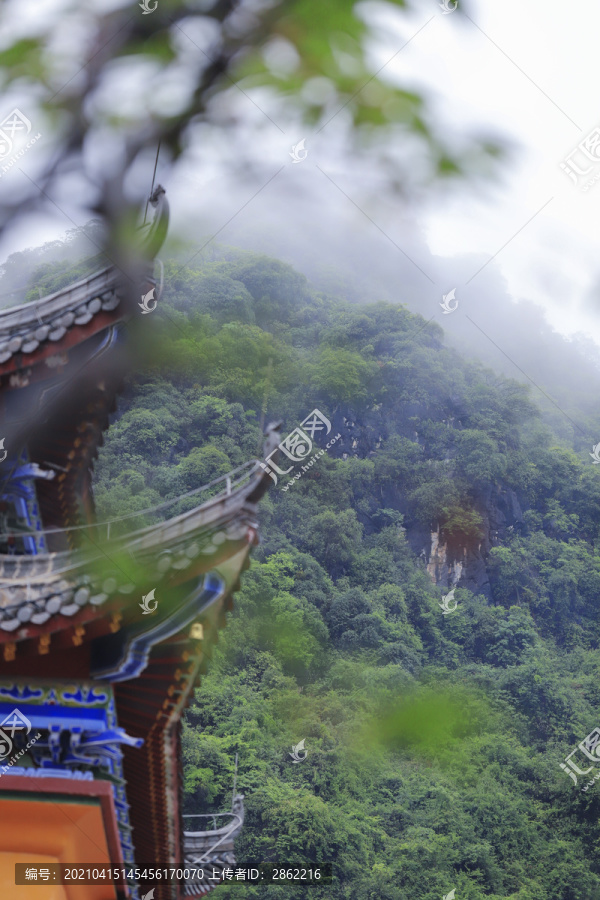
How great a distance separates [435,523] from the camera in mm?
32125

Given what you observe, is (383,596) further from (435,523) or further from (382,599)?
(435,523)

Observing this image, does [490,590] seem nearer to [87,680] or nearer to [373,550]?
[373,550]

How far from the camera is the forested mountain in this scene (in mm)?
19031

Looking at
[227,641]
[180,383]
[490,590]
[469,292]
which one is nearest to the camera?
[227,641]

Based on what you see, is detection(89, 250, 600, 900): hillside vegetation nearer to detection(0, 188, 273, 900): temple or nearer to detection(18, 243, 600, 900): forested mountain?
detection(18, 243, 600, 900): forested mountain

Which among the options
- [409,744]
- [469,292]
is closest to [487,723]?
[409,744]

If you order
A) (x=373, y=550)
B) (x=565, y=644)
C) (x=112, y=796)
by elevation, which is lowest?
(x=373, y=550)

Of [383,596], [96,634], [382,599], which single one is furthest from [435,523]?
[96,634]

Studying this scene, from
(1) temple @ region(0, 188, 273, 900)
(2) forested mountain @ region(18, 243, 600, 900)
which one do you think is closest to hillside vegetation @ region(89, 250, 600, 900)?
(2) forested mountain @ region(18, 243, 600, 900)

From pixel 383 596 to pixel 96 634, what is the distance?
23.7 metres

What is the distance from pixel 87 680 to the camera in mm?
4246

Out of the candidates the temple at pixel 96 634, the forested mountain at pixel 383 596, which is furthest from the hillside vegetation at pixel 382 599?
the temple at pixel 96 634

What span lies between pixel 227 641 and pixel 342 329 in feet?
55.2

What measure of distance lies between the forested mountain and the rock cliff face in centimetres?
8
